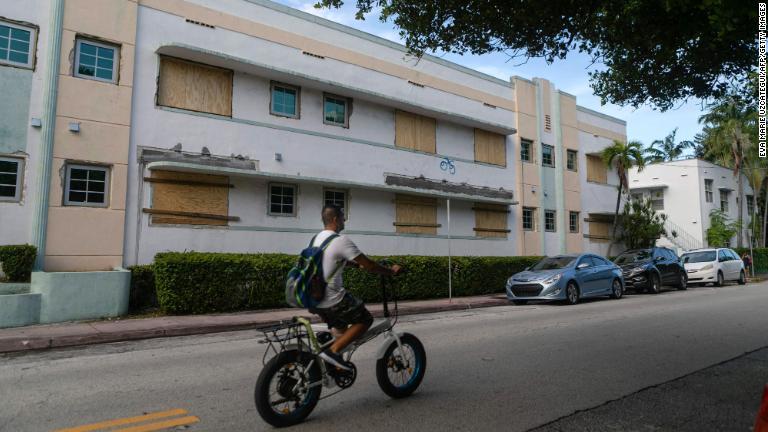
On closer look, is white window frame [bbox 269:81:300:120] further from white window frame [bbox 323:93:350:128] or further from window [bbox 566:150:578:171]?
window [bbox 566:150:578:171]

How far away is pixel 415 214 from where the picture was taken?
18.6 metres

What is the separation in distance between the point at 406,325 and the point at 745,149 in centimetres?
3355

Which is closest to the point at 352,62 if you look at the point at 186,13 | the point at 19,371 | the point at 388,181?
the point at 388,181

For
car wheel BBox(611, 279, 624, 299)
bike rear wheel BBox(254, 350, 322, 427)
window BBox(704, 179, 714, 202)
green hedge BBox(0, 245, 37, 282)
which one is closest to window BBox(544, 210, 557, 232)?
car wheel BBox(611, 279, 624, 299)

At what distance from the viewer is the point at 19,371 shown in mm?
6805

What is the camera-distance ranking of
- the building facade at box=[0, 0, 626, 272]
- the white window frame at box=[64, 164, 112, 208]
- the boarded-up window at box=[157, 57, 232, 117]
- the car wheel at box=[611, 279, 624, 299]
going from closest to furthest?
the building facade at box=[0, 0, 626, 272]
the white window frame at box=[64, 164, 112, 208]
the boarded-up window at box=[157, 57, 232, 117]
the car wheel at box=[611, 279, 624, 299]

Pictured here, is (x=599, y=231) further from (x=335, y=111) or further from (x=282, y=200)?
(x=282, y=200)

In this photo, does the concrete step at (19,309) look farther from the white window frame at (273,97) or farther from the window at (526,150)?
the window at (526,150)

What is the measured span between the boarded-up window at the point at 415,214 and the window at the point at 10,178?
10769 mm

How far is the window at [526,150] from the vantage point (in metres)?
23.2

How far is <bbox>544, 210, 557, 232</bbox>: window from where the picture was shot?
78.7ft

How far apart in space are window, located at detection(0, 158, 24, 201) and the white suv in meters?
24.1

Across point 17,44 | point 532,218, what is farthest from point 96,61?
point 532,218

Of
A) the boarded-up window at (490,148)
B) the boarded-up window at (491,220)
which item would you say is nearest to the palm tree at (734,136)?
the boarded-up window at (490,148)
